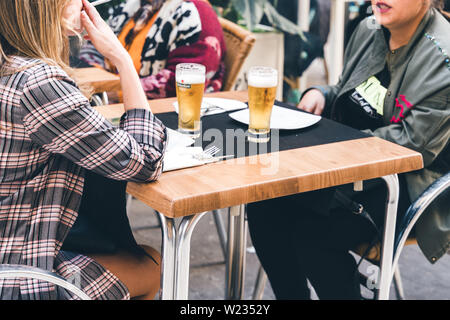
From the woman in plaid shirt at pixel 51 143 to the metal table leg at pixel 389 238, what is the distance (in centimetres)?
55

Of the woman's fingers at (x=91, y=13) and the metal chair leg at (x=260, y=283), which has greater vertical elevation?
the woman's fingers at (x=91, y=13)

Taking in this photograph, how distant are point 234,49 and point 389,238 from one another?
3.31ft

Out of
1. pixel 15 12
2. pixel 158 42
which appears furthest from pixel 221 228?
pixel 15 12

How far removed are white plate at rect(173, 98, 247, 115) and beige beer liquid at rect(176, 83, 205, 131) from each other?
0.19 meters

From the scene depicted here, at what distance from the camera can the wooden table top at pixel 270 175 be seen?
104 centimetres

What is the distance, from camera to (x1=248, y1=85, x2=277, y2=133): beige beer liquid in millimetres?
1281

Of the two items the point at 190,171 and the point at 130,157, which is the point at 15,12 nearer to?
the point at 130,157

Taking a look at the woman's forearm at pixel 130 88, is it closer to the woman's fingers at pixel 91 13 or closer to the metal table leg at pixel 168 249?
the woman's fingers at pixel 91 13

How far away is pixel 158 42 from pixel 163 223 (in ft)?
4.30

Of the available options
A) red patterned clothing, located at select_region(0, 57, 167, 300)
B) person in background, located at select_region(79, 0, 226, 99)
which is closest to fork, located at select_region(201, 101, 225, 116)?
red patterned clothing, located at select_region(0, 57, 167, 300)

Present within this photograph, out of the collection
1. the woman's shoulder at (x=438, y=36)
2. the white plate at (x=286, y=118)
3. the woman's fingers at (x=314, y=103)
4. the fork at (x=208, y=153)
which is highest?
the woman's shoulder at (x=438, y=36)

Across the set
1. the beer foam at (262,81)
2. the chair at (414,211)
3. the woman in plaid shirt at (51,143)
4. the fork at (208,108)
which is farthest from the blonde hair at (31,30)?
the chair at (414,211)

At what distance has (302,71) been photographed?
4.07m

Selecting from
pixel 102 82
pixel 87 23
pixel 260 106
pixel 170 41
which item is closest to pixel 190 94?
pixel 260 106
